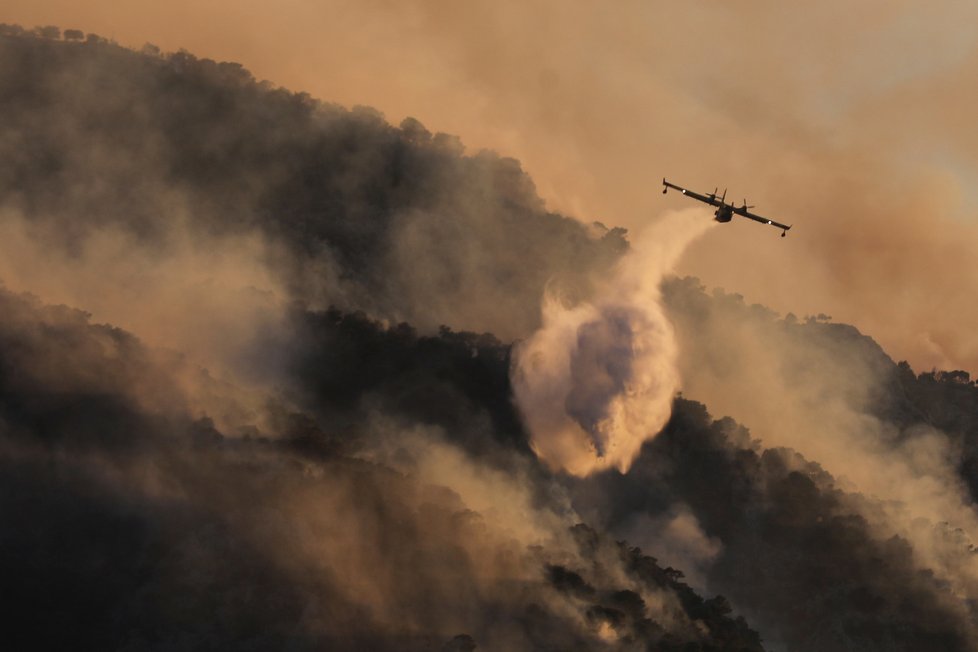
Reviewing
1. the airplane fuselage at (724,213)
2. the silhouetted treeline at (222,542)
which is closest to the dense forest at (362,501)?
the silhouetted treeline at (222,542)

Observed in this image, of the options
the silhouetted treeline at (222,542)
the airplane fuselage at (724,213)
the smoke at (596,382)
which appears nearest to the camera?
the silhouetted treeline at (222,542)

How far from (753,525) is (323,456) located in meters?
62.1

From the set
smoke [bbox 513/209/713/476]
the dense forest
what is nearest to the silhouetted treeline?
the dense forest

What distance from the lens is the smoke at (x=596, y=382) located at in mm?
172375

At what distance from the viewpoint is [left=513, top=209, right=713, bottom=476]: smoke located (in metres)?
172

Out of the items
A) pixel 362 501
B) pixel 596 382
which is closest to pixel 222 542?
pixel 362 501

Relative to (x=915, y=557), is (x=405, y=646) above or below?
below

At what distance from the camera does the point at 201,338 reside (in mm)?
172250

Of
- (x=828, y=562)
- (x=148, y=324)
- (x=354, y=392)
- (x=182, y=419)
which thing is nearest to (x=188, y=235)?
(x=148, y=324)

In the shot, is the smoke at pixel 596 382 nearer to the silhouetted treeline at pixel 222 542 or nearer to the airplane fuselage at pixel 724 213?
the silhouetted treeline at pixel 222 542

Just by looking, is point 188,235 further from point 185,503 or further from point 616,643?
point 616,643

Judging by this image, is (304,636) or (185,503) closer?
(304,636)

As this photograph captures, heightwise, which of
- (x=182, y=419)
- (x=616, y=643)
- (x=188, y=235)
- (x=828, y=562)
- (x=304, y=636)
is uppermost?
(x=188, y=235)

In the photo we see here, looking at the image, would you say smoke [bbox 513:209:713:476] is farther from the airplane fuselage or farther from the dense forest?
the airplane fuselage
